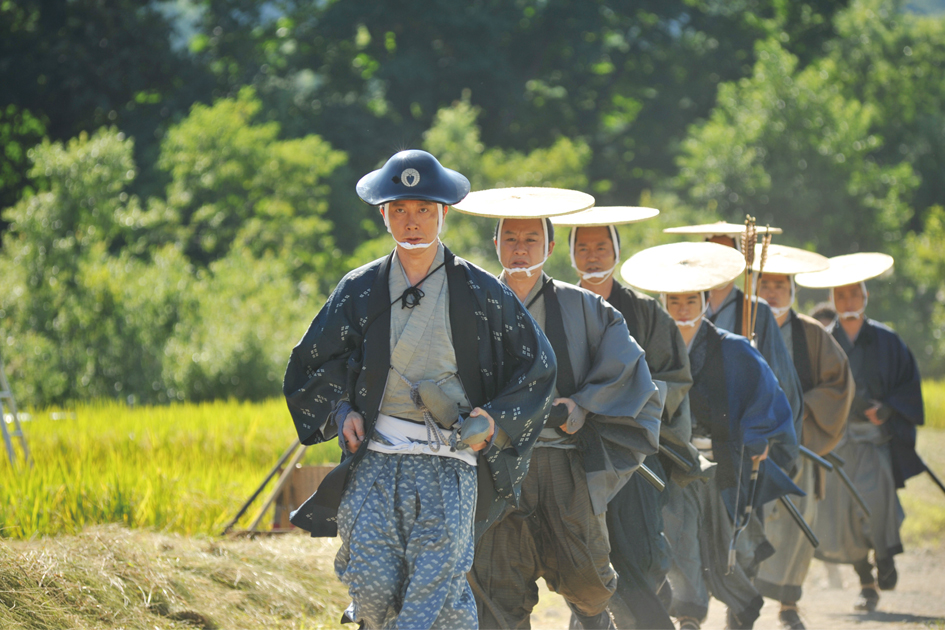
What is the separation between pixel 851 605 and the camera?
786cm

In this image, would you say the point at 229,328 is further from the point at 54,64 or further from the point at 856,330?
the point at 54,64

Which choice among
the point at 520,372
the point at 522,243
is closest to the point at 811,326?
the point at 522,243

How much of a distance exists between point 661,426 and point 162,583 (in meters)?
2.38

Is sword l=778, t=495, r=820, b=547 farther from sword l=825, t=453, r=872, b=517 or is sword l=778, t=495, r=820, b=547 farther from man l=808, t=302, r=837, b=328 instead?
man l=808, t=302, r=837, b=328

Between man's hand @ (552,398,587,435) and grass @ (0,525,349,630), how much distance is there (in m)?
1.71

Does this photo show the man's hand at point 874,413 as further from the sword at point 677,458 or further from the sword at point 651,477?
the sword at point 651,477

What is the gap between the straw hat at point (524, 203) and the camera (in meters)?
4.56

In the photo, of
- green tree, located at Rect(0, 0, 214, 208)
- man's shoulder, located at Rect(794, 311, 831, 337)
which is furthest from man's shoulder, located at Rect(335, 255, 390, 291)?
green tree, located at Rect(0, 0, 214, 208)

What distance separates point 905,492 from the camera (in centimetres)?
1177

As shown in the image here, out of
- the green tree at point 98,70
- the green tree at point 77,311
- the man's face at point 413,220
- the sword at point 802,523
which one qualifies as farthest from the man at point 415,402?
the green tree at point 98,70

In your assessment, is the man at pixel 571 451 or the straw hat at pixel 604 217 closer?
the man at pixel 571 451

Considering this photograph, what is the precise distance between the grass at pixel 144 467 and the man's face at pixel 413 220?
296 cm

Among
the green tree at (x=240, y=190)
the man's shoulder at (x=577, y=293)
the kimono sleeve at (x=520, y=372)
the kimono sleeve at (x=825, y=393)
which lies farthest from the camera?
the green tree at (x=240, y=190)

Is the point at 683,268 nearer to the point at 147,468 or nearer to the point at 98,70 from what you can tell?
the point at 147,468
